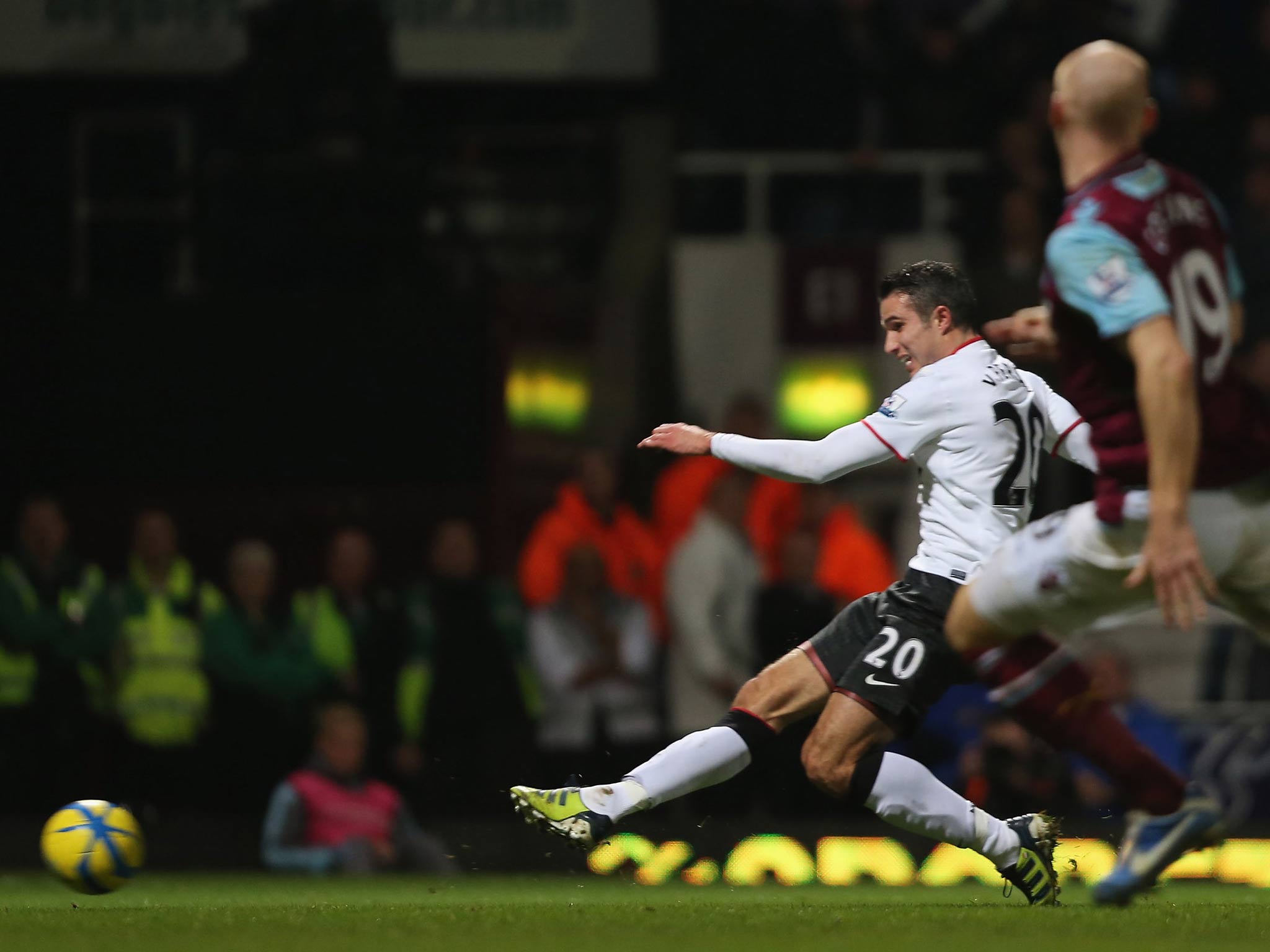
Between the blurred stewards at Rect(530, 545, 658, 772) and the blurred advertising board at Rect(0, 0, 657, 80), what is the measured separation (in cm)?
355

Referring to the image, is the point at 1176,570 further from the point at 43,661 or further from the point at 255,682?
the point at 43,661

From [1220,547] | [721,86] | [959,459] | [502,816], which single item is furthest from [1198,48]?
[1220,547]

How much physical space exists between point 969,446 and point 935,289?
1.72 feet

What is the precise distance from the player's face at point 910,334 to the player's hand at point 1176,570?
176 centimetres

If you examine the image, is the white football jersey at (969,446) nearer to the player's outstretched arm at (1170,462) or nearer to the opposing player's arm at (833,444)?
the opposing player's arm at (833,444)

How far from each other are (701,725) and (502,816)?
3.67 ft

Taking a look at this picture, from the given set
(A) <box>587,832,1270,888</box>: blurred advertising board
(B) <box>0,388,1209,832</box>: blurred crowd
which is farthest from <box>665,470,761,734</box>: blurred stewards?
(A) <box>587,832,1270,888</box>: blurred advertising board

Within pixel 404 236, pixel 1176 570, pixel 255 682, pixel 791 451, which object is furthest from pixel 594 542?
pixel 1176 570

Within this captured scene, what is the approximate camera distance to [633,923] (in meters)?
6.14

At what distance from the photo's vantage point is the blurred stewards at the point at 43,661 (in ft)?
37.1

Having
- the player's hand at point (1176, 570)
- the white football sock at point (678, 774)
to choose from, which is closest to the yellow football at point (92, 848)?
the white football sock at point (678, 774)

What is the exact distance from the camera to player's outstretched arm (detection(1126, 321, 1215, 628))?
5.09 m

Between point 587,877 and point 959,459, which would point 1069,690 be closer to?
point 959,459

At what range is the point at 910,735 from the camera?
684cm
